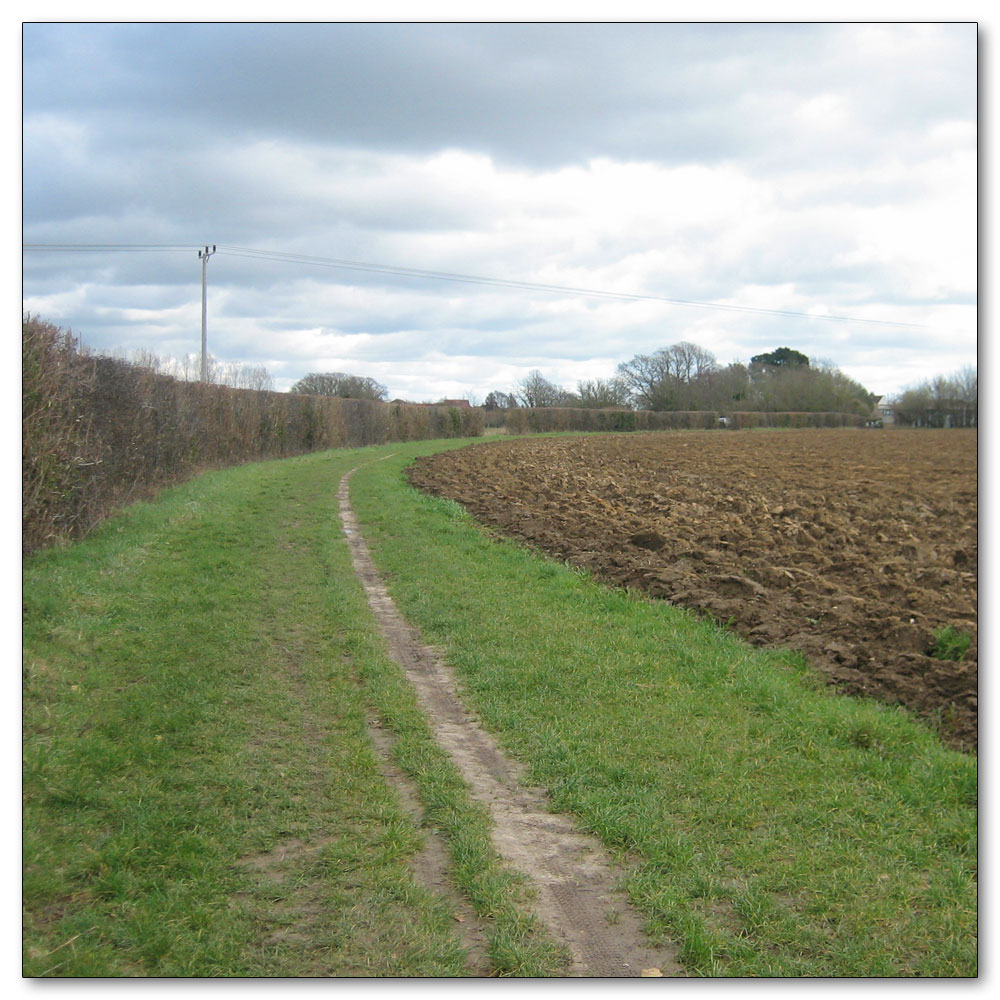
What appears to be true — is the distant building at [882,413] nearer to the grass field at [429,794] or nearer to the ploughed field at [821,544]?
the ploughed field at [821,544]

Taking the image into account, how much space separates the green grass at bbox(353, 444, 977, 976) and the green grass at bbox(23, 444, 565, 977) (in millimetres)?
649

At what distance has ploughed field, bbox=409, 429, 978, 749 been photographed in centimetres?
575

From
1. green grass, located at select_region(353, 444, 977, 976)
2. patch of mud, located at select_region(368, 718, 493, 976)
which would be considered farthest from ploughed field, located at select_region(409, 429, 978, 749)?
patch of mud, located at select_region(368, 718, 493, 976)

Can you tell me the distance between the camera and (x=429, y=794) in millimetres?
4102

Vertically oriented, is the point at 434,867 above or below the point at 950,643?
below

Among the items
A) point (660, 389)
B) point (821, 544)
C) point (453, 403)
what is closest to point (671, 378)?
point (660, 389)

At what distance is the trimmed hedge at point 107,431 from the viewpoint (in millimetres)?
8414

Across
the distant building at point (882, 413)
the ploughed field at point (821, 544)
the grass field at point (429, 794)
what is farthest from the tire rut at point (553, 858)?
the distant building at point (882, 413)

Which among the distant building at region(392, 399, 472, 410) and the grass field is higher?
the distant building at region(392, 399, 472, 410)

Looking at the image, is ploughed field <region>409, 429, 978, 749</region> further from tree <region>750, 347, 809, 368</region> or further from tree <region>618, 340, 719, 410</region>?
tree <region>618, 340, 719, 410</region>

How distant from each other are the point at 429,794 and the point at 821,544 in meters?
7.42

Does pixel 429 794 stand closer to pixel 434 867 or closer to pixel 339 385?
pixel 434 867

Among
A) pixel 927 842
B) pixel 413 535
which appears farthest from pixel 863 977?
pixel 413 535

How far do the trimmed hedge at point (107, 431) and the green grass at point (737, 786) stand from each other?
15.0 ft
